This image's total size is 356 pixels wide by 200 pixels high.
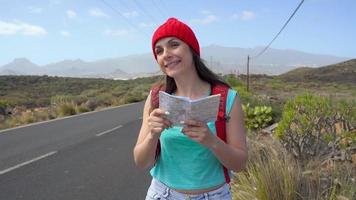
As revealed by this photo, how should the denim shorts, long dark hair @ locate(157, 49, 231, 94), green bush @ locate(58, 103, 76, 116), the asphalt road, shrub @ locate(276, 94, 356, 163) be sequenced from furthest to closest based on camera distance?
green bush @ locate(58, 103, 76, 116) → the asphalt road → shrub @ locate(276, 94, 356, 163) → long dark hair @ locate(157, 49, 231, 94) → the denim shorts

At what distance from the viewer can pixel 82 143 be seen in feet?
38.6

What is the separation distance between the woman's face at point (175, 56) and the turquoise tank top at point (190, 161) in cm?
28

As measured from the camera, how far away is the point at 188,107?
6.79ft

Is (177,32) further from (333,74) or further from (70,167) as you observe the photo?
(333,74)

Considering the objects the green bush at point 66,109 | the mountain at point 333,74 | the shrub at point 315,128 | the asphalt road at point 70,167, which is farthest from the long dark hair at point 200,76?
the mountain at point 333,74

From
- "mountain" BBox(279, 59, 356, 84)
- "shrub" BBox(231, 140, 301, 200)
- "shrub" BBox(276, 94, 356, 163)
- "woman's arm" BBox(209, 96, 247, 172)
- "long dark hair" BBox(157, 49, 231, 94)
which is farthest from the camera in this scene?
"mountain" BBox(279, 59, 356, 84)

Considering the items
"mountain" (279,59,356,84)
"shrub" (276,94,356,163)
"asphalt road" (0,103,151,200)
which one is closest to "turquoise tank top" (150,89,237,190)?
"shrub" (276,94,356,163)

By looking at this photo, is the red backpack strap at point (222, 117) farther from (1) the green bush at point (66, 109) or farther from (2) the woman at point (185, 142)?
(1) the green bush at point (66, 109)

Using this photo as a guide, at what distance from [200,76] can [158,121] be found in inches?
17.5

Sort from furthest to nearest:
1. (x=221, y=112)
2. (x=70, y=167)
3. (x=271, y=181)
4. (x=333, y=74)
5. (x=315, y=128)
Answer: (x=333, y=74) < (x=70, y=167) < (x=315, y=128) < (x=271, y=181) < (x=221, y=112)

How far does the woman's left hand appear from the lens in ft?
6.90

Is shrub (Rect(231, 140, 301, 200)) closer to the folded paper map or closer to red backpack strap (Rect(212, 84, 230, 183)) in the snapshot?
red backpack strap (Rect(212, 84, 230, 183))

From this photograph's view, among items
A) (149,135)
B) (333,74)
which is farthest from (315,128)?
(333,74)

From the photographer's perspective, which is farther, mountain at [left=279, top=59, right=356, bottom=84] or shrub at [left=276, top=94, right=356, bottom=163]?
mountain at [left=279, top=59, right=356, bottom=84]
